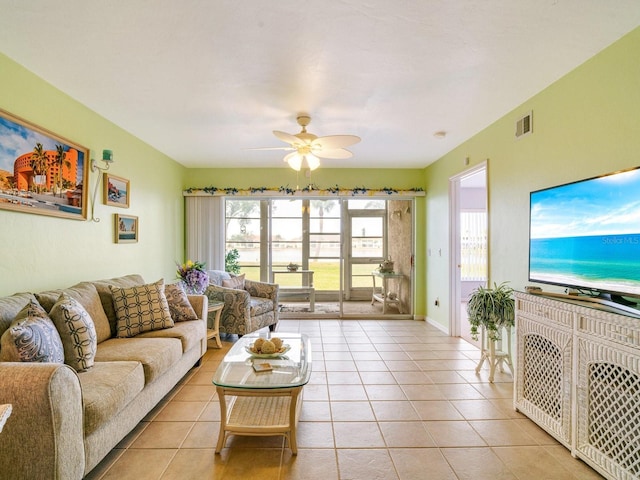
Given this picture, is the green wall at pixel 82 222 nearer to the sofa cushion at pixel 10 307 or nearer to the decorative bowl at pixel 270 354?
the sofa cushion at pixel 10 307

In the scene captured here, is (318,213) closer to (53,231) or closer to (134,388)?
(53,231)

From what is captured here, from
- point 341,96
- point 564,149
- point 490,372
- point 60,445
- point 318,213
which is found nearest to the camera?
point 60,445

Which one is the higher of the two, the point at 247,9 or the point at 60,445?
the point at 247,9

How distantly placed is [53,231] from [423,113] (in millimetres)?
3352

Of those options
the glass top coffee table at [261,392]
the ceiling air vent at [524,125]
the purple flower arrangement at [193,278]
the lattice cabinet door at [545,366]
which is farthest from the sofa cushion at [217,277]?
the ceiling air vent at [524,125]

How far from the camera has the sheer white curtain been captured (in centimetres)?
559

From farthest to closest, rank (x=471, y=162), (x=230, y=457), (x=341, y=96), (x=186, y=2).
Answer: (x=471, y=162) < (x=341, y=96) < (x=230, y=457) < (x=186, y=2)

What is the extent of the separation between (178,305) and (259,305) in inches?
53.7

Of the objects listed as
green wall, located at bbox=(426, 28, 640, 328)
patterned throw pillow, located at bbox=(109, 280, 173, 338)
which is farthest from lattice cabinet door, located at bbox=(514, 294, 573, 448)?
patterned throw pillow, located at bbox=(109, 280, 173, 338)

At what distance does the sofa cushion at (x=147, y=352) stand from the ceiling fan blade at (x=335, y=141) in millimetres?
2072

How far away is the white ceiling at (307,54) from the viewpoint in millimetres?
1870

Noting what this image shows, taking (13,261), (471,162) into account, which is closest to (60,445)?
(13,261)

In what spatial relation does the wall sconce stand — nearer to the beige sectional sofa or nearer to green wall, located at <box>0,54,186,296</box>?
green wall, located at <box>0,54,186,296</box>

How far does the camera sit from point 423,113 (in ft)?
11.0
